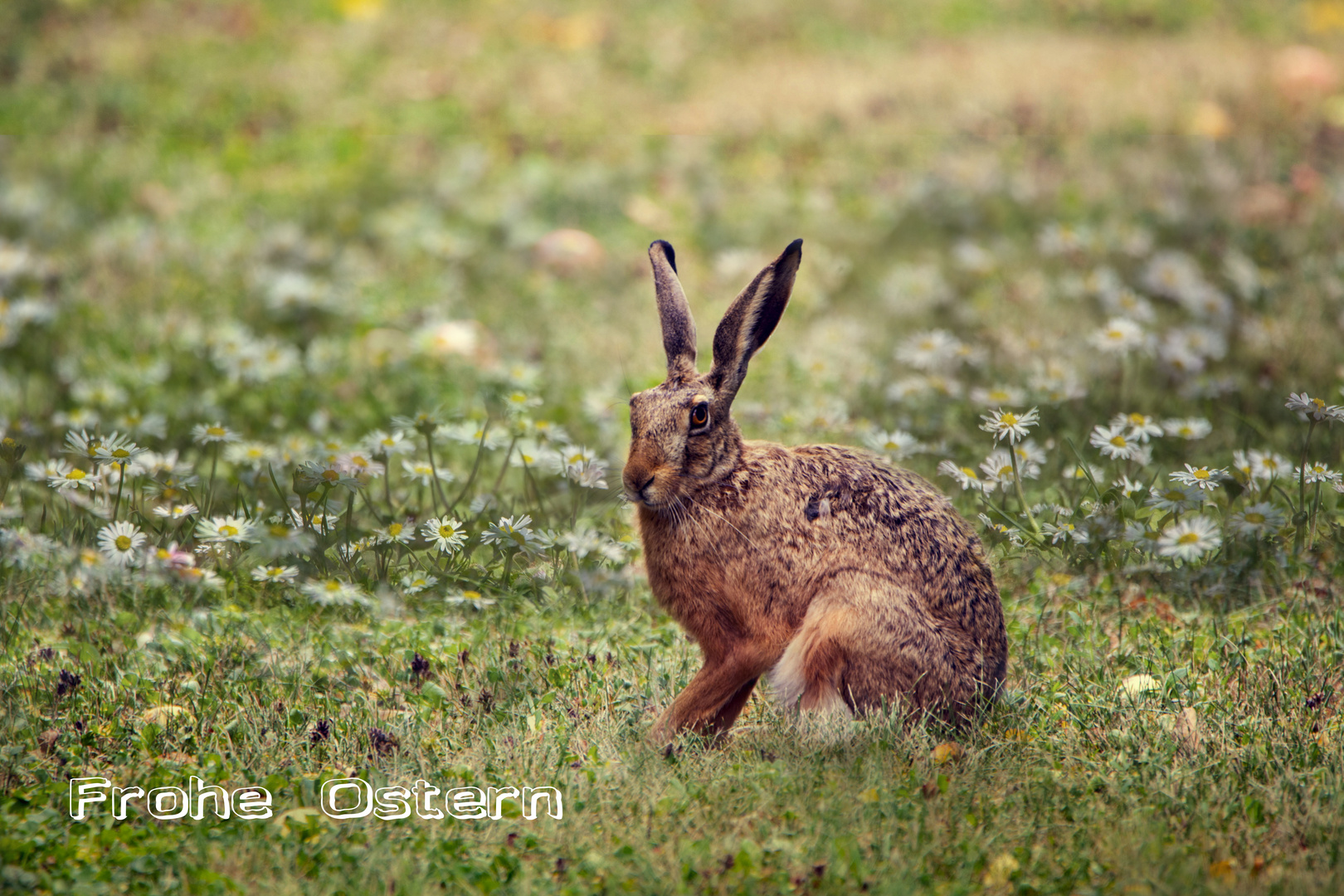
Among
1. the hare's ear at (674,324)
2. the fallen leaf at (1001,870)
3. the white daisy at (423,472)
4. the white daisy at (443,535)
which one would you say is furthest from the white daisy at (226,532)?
the fallen leaf at (1001,870)

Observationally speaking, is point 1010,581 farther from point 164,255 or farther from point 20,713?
point 164,255

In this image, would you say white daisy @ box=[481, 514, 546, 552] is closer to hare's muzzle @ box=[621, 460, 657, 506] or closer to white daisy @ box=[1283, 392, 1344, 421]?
hare's muzzle @ box=[621, 460, 657, 506]

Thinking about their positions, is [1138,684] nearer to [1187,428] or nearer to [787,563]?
[787,563]

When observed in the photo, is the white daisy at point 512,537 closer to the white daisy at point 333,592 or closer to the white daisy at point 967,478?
the white daisy at point 333,592

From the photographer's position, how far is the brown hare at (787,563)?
4.10m

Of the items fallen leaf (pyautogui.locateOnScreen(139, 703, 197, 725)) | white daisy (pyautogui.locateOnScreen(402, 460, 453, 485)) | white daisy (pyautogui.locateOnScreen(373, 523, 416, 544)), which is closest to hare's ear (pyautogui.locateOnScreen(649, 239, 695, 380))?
white daisy (pyautogui.locateOnScreen(373, 523, 416, 544))

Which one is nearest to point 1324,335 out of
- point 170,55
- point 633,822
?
point 633,822

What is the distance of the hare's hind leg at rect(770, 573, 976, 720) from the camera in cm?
406

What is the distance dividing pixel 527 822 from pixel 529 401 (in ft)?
8.28

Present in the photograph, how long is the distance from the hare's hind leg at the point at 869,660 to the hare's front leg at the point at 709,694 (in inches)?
3.4

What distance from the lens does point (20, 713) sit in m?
4.24

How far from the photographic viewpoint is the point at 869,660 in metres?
4.06

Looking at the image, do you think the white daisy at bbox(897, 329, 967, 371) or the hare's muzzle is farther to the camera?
the white daisy at bbox(897, 329, 967, 371)

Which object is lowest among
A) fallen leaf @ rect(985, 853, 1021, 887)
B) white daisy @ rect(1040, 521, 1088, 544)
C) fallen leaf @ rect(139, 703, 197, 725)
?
fallen leaf @ rect(985, 853, 1021, 887)
